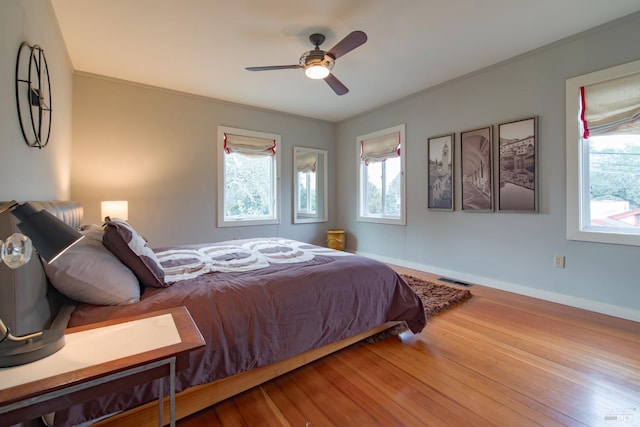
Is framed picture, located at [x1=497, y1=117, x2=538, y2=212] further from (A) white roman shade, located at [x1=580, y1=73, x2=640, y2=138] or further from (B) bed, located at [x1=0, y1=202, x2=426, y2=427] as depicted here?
(B) bed, located at [x1=0, y1=202, x2=426, y2=427]

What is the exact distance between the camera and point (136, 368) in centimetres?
81

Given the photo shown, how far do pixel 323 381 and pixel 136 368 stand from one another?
121 cm

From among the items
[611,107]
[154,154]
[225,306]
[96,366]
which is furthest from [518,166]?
[154,154]

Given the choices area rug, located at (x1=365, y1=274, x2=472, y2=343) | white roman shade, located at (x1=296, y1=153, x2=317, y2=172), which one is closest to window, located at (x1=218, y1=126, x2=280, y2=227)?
white roman shade, located at (x1=296, y1=153, x2=317, y2=172)

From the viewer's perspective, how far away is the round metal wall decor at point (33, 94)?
5.40 feet

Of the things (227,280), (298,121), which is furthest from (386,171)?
(227,280)

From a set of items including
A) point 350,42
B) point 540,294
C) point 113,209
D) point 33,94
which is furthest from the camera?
point 113,209

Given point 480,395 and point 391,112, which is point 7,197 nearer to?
point 480,395

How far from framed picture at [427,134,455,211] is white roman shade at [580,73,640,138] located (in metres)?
1.32

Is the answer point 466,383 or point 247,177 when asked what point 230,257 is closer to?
point 466,383

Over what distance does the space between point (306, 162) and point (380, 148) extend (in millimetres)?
1446

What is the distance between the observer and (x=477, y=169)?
3512 millimetres

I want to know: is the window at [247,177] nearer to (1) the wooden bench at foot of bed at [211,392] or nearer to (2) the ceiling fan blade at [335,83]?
(2) the ceiling fan blade at [335,83]

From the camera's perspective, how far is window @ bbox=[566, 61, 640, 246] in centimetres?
253
